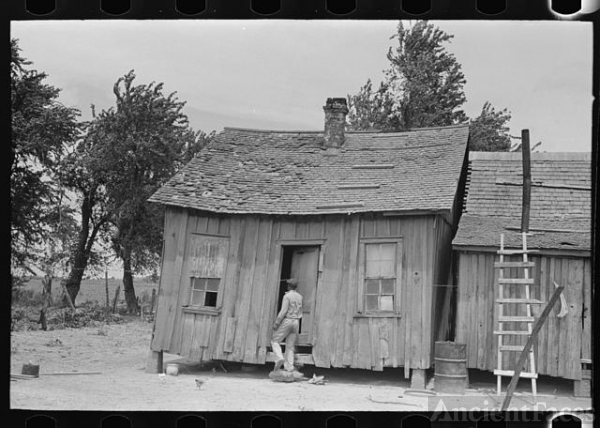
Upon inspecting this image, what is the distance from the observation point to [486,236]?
50.3 ft

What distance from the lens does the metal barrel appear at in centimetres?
1420

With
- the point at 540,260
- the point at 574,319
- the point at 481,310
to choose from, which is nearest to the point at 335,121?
the point at 481,310

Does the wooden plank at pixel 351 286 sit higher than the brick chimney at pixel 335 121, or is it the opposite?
the brick chimney at pixel 335 121

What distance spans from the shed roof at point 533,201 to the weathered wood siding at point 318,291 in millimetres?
923

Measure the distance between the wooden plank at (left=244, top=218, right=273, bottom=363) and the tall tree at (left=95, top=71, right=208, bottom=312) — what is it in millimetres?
12551

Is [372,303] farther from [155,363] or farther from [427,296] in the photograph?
[155,363]

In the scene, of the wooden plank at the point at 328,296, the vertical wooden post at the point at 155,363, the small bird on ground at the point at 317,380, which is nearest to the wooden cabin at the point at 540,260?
the wooden plank at the point at 328,296

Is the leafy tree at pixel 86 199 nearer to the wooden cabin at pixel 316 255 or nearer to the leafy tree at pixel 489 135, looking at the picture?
the wooden cabin at pixel 316 255

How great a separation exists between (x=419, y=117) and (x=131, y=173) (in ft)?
38.4

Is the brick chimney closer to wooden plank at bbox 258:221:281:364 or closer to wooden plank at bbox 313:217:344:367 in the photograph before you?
wooden plank at bbox 313:217:344:367

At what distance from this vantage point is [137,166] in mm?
28750

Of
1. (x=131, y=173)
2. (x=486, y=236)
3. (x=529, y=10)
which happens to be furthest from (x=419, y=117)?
(x=529, y=10)

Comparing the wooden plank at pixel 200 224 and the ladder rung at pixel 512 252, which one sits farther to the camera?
the wooden plank at pixel 200 224

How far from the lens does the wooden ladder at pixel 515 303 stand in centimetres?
1391
